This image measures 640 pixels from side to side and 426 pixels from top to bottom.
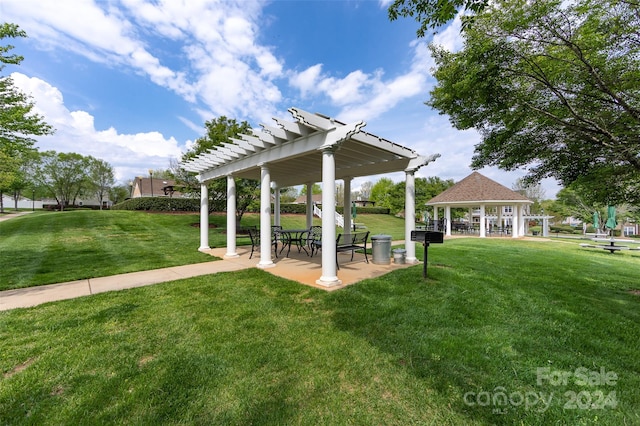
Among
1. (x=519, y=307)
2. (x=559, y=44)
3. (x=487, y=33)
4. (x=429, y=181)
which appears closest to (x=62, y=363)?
(x=519, y=307)

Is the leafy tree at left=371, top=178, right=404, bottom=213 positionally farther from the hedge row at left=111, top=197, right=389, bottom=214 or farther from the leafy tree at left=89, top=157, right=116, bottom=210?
the leafy tree at left=89, top=157, right=116, bottom=210

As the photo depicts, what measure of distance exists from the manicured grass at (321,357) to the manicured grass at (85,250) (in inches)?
107

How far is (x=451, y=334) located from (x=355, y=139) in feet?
13.5

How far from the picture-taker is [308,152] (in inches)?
233

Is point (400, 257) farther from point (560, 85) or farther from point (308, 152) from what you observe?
point (560, 85)

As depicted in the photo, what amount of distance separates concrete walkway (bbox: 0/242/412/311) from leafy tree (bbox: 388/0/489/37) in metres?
4.49

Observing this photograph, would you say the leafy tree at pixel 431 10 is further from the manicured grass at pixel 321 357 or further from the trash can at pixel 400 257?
the trash can at pixel 400 257

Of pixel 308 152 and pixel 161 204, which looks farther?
pixel 161 204

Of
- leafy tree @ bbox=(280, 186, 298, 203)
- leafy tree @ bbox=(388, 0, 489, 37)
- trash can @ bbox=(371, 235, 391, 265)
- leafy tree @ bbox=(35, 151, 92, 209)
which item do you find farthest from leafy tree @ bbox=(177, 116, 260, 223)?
leafy tree @ bbox=(35, 151, 92, 209)

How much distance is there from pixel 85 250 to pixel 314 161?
9.29 meters

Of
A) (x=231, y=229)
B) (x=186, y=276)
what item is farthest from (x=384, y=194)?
(x=186, y=276)

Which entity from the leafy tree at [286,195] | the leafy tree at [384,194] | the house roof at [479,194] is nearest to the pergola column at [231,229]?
the house roof at [479,194]

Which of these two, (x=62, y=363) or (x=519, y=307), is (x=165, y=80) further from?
(x=519, y=307)

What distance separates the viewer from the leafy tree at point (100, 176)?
129 feet
